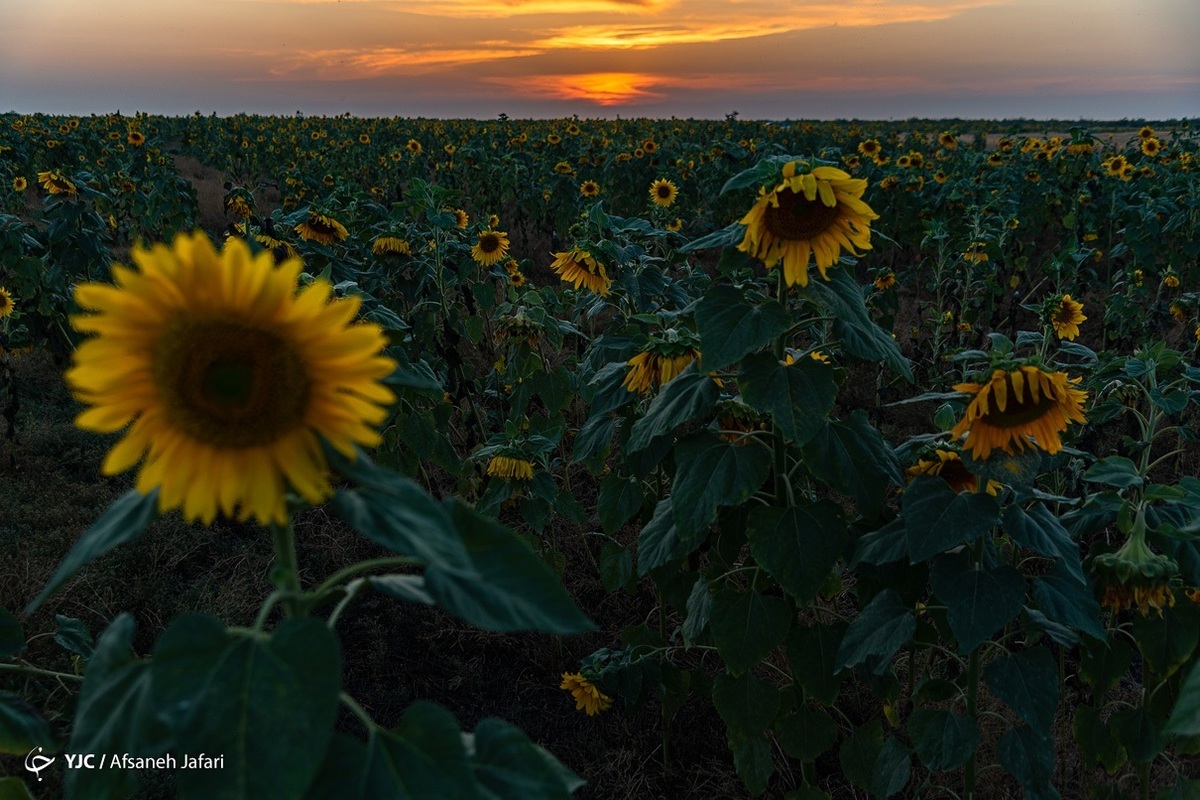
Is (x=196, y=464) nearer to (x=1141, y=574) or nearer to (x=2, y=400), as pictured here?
(x=1141, y=574)

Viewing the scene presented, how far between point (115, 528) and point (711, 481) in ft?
4.08

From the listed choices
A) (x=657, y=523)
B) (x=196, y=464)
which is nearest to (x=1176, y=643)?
(x=657, y=523)

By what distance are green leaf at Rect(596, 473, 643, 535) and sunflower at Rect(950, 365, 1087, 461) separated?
3.35ft

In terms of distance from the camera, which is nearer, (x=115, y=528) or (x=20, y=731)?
(x=115, y=528)

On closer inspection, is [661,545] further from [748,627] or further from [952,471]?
[952,471]

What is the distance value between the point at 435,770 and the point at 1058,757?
108 inches

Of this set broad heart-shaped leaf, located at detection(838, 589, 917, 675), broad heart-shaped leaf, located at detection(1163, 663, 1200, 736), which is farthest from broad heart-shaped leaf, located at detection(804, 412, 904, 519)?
broad heart-shaped leaf, located at detection(1163, 663, 1200, 736)

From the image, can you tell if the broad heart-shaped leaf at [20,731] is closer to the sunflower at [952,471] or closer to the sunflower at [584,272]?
the sunflower at [952,471]

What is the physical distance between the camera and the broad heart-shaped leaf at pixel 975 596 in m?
1.71

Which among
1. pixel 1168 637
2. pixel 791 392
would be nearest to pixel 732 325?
pixel 791 392

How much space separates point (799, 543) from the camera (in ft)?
6.12

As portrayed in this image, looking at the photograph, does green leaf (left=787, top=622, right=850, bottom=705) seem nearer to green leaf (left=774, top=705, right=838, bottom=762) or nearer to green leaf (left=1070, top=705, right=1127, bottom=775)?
green leaf (left=774, top=705, right=838, bottom=762)

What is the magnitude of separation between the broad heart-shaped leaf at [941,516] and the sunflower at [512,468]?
4.64ft

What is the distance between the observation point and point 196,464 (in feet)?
3.09
